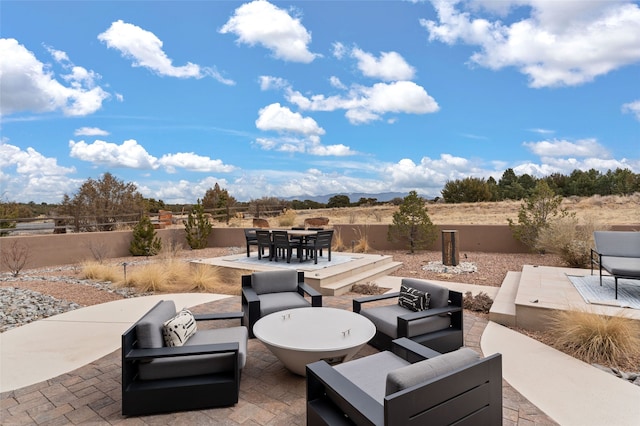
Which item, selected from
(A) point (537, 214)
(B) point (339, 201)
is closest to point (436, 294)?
(A) point (537, 214)

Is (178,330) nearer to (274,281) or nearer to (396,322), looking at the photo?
(274,281)

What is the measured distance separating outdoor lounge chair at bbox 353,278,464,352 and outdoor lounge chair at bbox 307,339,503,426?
113cm

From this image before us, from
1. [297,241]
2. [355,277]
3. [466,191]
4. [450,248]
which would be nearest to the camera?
[355,277]

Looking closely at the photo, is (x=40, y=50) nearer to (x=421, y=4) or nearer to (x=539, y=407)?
(x=421, y=4)

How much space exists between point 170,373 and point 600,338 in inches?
162

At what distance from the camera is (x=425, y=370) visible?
1.70m

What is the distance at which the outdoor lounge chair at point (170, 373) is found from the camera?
8.05 feet

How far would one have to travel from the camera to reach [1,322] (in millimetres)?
4832

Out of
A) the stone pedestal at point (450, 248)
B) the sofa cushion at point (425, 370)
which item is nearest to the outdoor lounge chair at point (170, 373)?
the sofa cushion at point (425, 370)

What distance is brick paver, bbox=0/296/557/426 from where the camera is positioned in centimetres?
241

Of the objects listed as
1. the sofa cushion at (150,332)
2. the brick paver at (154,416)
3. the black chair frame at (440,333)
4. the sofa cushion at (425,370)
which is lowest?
the brick paver at (154,416)

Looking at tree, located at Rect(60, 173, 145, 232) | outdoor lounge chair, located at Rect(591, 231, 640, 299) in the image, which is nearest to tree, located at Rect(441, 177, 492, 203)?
outdoor lounge chair, located at Rect(591, 231, 640, 299)

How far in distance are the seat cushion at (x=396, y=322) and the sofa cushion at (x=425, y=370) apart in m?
1.47

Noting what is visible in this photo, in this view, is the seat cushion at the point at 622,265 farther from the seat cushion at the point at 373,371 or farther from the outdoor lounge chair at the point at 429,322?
the seat cushion at the point at 373,371
